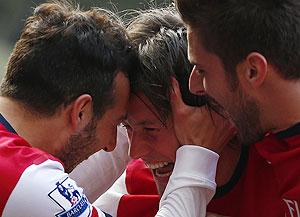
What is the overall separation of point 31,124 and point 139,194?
17.2 inches

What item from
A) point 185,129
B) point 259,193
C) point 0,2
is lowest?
point 0,2

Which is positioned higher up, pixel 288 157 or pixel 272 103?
pixel 272 103

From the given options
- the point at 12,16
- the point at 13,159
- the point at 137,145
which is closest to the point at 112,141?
the point at 137,145

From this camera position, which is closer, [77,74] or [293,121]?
[293,121]

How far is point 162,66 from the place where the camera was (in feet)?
6.08

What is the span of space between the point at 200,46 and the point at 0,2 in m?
3.99

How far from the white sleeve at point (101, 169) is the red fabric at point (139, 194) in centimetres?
8

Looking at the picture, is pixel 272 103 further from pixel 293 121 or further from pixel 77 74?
pixel 77 74

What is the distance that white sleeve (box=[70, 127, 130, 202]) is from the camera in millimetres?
2189

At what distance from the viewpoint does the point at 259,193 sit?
1799 mm

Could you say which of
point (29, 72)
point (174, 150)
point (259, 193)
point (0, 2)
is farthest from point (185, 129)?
point (0, 2)

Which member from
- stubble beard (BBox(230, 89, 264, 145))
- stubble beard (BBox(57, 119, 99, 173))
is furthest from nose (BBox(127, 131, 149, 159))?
stubble beard (BBox(230, 89, 264, 145))

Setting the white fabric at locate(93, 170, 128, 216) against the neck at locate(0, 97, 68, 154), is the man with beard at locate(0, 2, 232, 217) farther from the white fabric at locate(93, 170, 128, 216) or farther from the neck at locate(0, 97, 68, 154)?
the white fabric at locate(93, 170, 128, 216)

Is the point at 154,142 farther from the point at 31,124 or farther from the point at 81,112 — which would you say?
the point at 31,124
